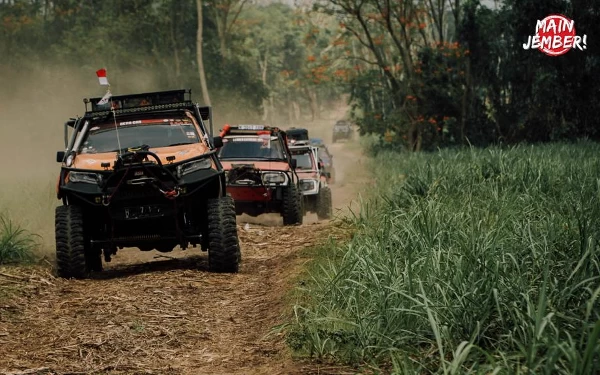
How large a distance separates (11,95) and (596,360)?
45.0 m

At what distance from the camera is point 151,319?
24.0 ft

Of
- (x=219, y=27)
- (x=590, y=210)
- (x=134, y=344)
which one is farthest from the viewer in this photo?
(x=219, y=27)

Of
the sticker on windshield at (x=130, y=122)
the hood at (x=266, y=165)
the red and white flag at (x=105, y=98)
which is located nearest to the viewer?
the red and white flag at (x=105, y=98)

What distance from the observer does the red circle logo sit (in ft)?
92.3

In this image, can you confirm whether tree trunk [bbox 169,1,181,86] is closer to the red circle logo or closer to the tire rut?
the red circle logo

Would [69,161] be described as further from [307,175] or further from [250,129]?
[307,175]

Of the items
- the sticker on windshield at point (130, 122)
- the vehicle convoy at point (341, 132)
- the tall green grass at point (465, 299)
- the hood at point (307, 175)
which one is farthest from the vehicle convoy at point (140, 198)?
the vehicle convoy at point (341, 132)

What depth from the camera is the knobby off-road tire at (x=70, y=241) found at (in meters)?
9.62

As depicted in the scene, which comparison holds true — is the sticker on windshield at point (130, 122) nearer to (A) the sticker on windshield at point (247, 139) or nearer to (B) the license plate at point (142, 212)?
(B) the license plate at point (142, 212)

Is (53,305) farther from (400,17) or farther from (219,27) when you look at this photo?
(219,27)

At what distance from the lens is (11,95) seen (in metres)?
45.6

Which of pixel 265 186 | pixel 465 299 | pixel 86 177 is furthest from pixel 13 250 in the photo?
pixel 465 299

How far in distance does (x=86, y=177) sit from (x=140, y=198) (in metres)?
0.64

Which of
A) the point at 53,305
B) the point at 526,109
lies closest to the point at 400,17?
the point at 526,109
